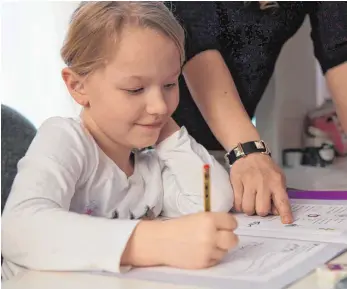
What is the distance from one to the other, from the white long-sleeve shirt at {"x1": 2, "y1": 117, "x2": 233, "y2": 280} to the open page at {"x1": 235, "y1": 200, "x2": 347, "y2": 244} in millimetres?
64

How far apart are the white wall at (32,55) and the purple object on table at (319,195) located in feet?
1.08

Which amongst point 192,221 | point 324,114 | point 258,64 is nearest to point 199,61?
point 258,64

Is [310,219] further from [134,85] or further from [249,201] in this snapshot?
[134,85]

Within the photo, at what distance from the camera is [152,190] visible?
0.64 metres

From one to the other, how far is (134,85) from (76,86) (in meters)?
0.08

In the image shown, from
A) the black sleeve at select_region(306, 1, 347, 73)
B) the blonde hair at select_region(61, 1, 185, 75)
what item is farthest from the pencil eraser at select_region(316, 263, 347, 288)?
the black sleeve at select_region(306, 1, 347, 73)

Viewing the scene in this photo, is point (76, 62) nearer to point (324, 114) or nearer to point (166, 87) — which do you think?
point (166, 87)

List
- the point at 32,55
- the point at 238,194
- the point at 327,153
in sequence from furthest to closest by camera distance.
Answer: the point at 327,153, the point at 32,55, the point at 238,194

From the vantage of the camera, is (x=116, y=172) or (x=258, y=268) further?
(x=116, y=172)

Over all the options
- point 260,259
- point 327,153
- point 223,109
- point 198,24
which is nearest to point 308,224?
point 260,259

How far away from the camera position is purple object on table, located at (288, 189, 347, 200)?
71cm

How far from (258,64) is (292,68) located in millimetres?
433

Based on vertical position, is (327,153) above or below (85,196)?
below

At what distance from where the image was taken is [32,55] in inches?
29.5
